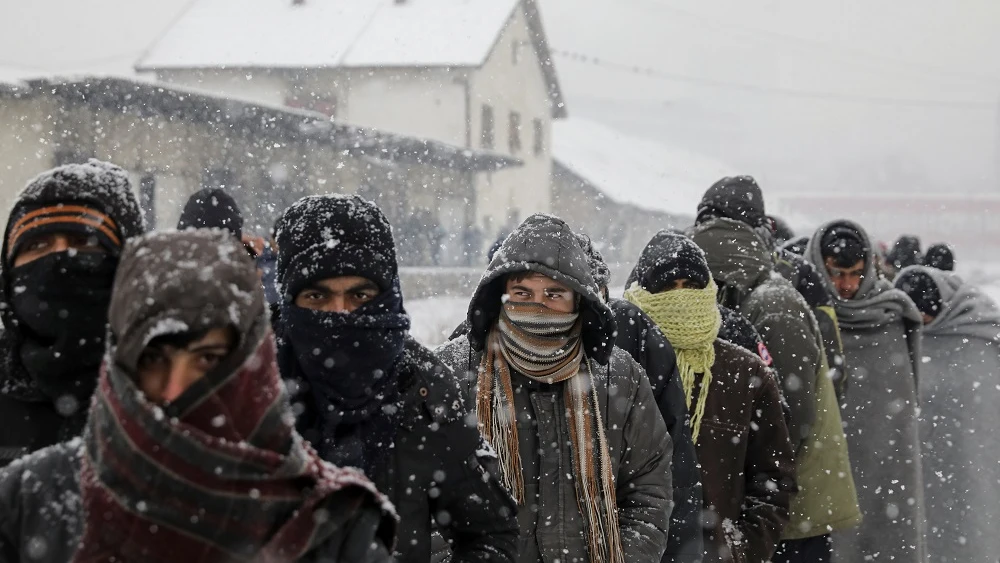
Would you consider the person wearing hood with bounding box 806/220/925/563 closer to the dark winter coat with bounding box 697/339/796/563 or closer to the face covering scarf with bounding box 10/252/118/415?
the dark winter coat with bounding box 697/339/796/563

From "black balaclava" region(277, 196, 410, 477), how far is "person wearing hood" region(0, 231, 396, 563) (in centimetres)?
68

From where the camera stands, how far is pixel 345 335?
2512mm

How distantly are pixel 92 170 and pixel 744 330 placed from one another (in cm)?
303

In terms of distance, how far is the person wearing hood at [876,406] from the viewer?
6094mm

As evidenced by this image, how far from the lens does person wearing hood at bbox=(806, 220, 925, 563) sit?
20.0 feet

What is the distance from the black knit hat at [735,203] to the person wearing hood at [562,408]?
2.23 metres

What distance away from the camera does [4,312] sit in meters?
2.16

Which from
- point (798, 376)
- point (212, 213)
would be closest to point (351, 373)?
point (212, 213)

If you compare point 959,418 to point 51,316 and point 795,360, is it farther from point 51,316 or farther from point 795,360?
point 51,316

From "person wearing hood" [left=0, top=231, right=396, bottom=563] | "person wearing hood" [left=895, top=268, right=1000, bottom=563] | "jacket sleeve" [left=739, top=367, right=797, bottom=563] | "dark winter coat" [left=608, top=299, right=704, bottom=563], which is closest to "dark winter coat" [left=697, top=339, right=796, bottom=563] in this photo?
"jacket sleeve" [left=739, top=367, right=797, bottom=563]

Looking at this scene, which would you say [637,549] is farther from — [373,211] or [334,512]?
[334,512]

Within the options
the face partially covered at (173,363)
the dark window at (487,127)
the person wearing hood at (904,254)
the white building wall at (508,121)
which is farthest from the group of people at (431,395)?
the dark window at (487,127)

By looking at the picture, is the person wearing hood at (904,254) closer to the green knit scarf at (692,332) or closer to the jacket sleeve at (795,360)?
the jacket sleeve at (795,360)

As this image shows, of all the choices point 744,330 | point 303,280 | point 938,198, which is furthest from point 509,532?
point 938,198
